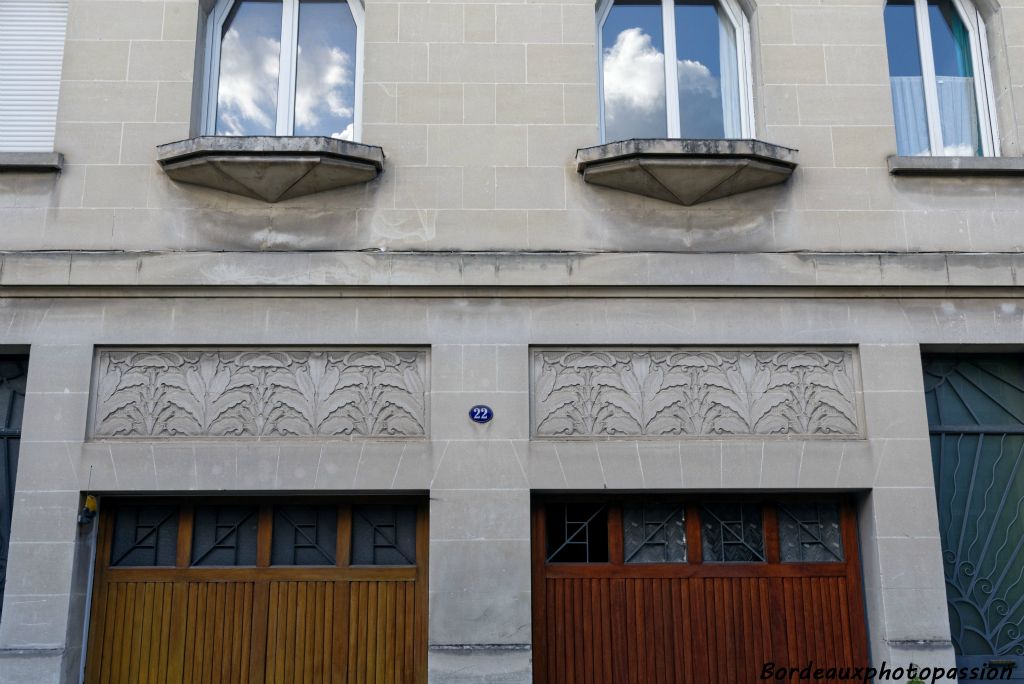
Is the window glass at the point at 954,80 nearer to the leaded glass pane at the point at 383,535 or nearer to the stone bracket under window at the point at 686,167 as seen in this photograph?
the stone bracket under window at the point at 686,167

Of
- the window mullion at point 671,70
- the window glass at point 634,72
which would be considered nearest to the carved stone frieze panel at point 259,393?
the window glass at point 634,72

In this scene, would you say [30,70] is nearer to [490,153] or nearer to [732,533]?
[490,153]

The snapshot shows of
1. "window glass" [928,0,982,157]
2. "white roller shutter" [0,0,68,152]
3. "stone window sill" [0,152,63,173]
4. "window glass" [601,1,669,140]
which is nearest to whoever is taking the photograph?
Result: "stone window sill" [0,152,63,173]

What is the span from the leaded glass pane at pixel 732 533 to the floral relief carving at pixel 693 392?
762 mm

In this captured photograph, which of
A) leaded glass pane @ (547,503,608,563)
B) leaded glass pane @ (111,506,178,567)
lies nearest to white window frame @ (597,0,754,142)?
leaded glass pane @ (547,503,608,563)

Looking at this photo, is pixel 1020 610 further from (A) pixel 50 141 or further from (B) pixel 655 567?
(A) pixel 50 141

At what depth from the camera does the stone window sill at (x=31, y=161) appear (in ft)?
Answer: 26.3

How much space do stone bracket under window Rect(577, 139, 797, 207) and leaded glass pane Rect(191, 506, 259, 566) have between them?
4424 millimetres

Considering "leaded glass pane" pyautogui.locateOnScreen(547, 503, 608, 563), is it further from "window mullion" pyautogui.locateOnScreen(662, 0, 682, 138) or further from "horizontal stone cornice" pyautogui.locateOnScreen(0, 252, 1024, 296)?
"window mullion" pyautogui.locateOnScreen(662, 0, 682, 138)

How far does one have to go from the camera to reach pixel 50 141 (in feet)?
27.6

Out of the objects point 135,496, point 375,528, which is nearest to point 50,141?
point 135,496

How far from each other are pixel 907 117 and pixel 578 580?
5.58 m

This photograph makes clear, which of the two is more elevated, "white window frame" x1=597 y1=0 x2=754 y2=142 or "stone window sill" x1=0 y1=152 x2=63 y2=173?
"white window frame" x1=597 y1=0 x2=754 y2=142

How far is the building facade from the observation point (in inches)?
302
